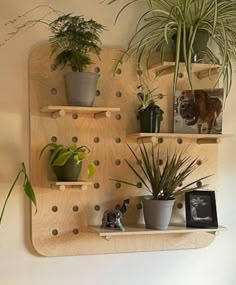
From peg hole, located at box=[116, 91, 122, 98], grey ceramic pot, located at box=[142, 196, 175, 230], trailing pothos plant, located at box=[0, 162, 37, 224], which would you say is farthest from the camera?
peg hole, located at box=[116, 91, 122, 98]

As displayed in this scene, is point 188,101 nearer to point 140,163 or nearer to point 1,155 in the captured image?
point 140,163

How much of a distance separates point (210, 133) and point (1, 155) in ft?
2.74

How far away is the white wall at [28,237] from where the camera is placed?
5.39 ft

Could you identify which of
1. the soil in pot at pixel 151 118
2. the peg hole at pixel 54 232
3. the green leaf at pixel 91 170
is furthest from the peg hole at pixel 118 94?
the peg hole at pixel 54 232

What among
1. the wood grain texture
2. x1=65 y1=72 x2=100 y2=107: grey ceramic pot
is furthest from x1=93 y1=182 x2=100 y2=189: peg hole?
x1=65 y1=72 x2=100 y2=107: grey ceramic pot

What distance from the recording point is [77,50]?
5.24 feet

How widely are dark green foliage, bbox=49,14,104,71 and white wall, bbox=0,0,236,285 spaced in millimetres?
82

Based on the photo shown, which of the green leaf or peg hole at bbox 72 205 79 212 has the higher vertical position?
the green leaf

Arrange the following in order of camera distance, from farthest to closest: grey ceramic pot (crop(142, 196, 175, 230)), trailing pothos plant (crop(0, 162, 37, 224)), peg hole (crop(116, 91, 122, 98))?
peg hole (crop(116, 91, 122, 98)) → grey ceramic pot (crop(142, 196, 175, 230)) → trailing pothos plant (crop(0, 162, 37, 224))

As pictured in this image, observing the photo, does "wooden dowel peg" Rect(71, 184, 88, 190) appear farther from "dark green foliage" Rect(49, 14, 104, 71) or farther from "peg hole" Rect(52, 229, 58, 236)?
"dark green foliage" Rect(49, 14, 104, 71)

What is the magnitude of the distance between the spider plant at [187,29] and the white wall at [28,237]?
7 centimetres

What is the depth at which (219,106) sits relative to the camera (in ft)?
5.96

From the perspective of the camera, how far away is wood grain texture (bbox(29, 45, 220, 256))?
1661 mm

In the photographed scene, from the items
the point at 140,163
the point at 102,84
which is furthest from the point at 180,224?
the point at 102,84
